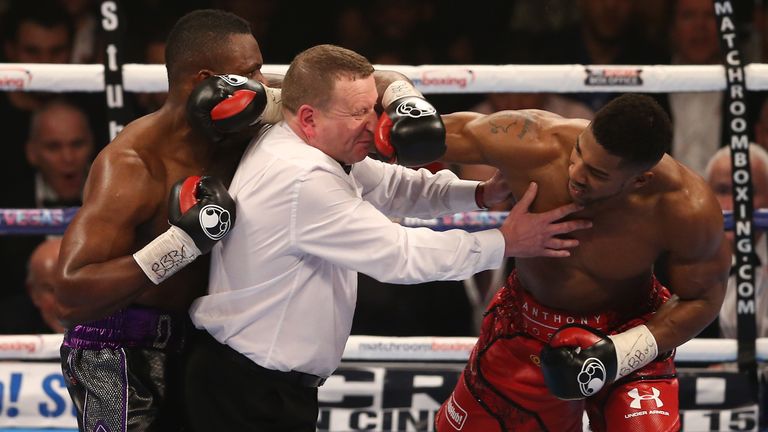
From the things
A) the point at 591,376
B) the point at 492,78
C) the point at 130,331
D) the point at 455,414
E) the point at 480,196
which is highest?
the point at 492,78

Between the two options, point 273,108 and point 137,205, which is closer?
point 137,205

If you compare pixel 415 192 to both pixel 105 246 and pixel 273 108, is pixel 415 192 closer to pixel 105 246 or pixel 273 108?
pixel 273 108

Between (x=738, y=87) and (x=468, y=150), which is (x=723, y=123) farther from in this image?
(x=468, y=150)

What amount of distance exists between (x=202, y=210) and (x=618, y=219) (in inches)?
39.6

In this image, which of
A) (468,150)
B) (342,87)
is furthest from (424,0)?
(342,87)

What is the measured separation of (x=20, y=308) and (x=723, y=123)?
2.92m

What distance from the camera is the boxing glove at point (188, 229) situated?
205 centimetres

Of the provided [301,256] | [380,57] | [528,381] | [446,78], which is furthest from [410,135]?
[380,57]

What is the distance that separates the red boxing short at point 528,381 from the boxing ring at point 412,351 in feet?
2.04

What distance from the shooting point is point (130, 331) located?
88.7 inches

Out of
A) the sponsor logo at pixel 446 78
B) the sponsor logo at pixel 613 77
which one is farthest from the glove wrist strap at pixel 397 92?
the sponsor logo at pixel 613 77

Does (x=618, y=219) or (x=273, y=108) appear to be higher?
(x=273, y=108)

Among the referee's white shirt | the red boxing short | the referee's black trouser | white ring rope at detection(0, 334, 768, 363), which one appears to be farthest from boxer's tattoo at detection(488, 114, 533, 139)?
white ring rope at detection(0, 334, 768, 363)

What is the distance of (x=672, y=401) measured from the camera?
7.98 feet
